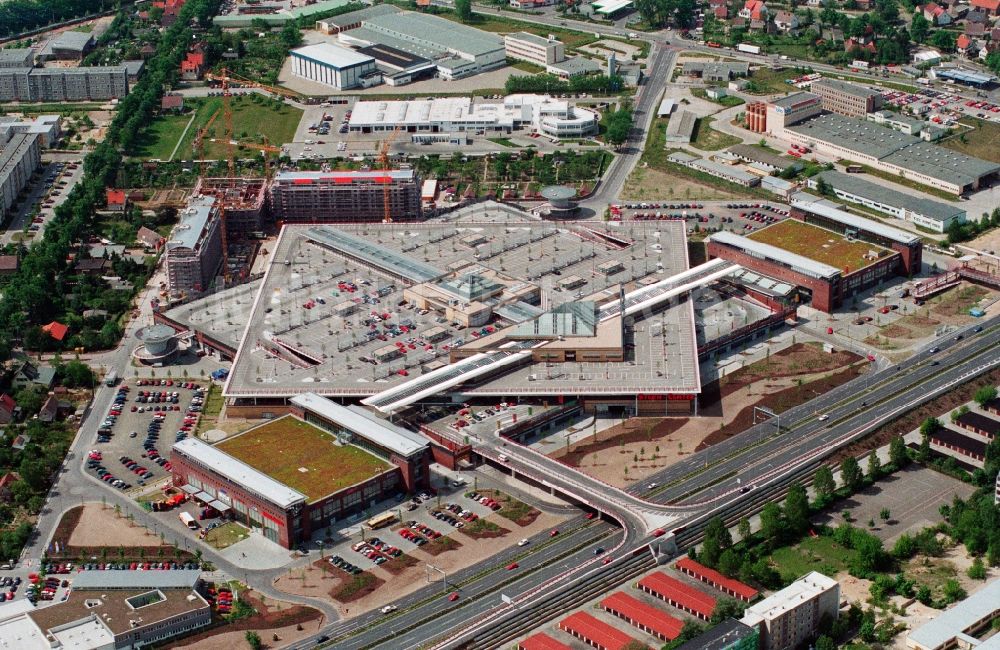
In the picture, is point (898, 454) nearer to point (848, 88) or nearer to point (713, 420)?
point (713, 420)

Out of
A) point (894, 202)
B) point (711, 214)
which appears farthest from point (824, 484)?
point (894, 202)

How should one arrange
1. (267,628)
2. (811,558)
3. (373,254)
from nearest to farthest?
(267,628), (811,558), (373,254)

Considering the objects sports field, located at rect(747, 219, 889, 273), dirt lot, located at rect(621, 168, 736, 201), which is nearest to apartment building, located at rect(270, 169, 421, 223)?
dirt lot, located at rect(621, 168, 736, 201)

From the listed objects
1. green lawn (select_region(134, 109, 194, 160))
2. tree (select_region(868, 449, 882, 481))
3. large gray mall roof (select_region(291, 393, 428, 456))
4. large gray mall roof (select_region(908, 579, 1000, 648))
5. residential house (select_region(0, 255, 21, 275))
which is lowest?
large gray mall roof (select_region(908, 579, 1000, 648))

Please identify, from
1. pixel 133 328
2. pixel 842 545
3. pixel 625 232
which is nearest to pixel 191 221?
pixel 133 328

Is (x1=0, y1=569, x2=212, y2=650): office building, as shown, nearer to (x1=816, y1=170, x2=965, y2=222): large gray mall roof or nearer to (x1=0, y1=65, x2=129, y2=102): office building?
(x1=816, y1=170, x2=965, y2=222): large gray mall roof

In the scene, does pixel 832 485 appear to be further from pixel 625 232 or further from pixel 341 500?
pixel 625 232

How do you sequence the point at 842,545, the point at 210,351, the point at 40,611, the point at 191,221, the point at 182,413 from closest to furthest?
the point at 40,611 → the point at 842,545 → the point at 182,413 → the point at 210,351 → the point at 191,221
